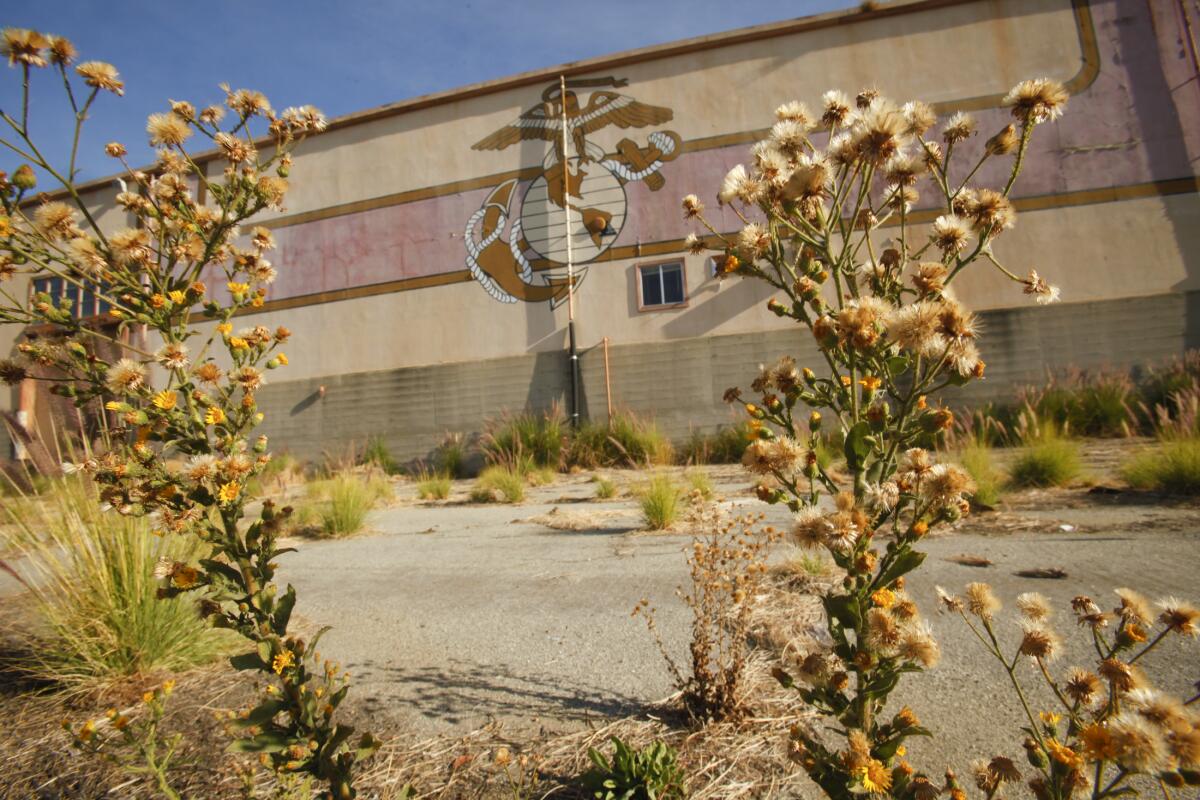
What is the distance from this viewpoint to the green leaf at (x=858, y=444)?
106 cm

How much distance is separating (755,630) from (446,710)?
1.15 m

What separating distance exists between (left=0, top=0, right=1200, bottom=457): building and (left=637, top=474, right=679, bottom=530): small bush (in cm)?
606

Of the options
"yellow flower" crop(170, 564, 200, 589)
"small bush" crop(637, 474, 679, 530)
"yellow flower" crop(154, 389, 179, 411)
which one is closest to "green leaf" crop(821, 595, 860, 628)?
"yellow flower" crop(170, 564, 200, 589)

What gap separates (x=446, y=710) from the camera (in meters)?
1.89

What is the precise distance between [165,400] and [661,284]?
10.2m

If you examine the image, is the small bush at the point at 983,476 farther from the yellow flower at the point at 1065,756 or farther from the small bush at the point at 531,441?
the small bush at the point at 531,441

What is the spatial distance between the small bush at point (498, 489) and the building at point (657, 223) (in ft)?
13.3

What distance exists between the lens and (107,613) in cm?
220

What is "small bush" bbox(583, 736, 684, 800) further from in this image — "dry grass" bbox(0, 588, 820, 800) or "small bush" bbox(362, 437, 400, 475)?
"small bush" bbox(362, 437, 400, 475)

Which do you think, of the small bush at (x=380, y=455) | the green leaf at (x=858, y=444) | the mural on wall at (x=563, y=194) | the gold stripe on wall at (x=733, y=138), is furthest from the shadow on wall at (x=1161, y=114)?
the small bush at (x=380, y=455)

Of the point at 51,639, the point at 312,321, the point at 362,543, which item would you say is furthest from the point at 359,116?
the point at 51,639

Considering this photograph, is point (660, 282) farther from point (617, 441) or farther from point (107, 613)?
point (107, 613)

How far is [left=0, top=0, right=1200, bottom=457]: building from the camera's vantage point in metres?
9.37

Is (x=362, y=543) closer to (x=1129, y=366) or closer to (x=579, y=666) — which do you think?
(x=579, y=666)
